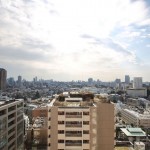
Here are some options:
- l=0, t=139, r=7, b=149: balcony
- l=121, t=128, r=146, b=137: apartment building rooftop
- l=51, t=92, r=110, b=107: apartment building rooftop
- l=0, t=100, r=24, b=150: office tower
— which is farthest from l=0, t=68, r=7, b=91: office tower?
l=51, t=92, r=110, b=107: apartment building rooftop

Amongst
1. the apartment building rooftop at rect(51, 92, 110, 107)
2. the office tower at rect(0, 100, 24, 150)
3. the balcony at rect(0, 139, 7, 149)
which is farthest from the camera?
the office tower at rect(0, 100, 24, 150)

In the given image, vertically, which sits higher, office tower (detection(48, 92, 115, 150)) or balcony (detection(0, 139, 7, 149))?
office tower (detection(48, 92, 115, 150))

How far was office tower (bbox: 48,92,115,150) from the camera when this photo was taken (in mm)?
26328

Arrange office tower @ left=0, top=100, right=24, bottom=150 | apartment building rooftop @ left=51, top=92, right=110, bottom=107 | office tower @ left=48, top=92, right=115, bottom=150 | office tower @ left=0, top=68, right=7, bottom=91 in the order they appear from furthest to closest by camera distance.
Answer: office tower @ left=0, top=68, right=7, bottom=91 → office tower @ left=0, top=100, right=24, bottom=150 → apartment building rooftop @ left=51, top=92, right=110, bottom=107 → office tower @ left=48, top=92, right=115, bottom=150

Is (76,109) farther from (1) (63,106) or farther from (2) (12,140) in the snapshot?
(2) (12,140)

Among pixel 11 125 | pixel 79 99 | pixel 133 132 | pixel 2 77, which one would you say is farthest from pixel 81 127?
pixel 2 77

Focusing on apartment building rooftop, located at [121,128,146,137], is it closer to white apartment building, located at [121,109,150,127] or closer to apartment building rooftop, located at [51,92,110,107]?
white apartment building, located at [121,109,150,127]

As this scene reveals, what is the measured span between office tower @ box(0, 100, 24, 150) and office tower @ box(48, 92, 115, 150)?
13.8m

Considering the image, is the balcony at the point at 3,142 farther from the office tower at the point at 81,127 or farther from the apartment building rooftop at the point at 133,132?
the apartment building rooftop at the point at 133,132

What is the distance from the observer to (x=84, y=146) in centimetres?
2650

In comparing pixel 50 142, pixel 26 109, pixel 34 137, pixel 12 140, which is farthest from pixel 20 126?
pixel 26 109

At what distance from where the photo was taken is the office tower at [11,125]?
38.9 meters

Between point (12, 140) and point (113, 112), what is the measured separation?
2033 cm

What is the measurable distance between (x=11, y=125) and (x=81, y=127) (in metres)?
18.7
